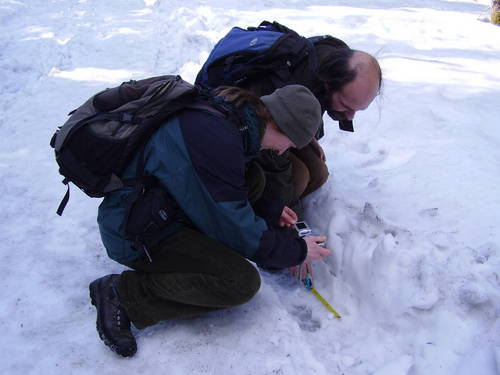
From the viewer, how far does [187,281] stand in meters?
2.29

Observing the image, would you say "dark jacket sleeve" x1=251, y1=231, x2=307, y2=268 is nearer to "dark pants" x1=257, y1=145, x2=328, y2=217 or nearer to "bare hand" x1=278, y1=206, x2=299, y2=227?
"bare hand" x1=278, y1=206, x2=299, y2=227

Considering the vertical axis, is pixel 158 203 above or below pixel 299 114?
below

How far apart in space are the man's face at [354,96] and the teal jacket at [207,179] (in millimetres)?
907

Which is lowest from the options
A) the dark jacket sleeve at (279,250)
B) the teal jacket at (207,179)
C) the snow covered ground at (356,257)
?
the snow covered ground at (356,257)

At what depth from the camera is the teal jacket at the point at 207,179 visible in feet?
6.54

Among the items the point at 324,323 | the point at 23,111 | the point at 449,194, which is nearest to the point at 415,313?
the point at 324,323

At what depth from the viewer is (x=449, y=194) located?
9.95 feet

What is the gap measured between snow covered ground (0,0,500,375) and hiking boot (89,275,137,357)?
0.25 feet

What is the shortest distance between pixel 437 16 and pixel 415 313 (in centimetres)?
672

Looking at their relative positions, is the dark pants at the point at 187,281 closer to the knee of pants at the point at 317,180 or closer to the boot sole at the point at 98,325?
the boot sole at the point at 98,325

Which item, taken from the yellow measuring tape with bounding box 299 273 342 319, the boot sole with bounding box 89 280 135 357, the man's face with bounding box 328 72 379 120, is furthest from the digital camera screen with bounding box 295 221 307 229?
the boot sole with bounding box 89 280 135 357

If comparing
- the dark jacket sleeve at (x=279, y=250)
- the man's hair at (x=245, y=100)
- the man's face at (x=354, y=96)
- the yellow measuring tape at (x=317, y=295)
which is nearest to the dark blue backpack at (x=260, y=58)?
the man's face at (x=354, y=96)

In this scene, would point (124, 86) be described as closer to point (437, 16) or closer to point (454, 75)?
point (454, 75)

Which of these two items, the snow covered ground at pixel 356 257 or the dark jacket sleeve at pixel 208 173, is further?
the snow covered ground at pixel 356 257
